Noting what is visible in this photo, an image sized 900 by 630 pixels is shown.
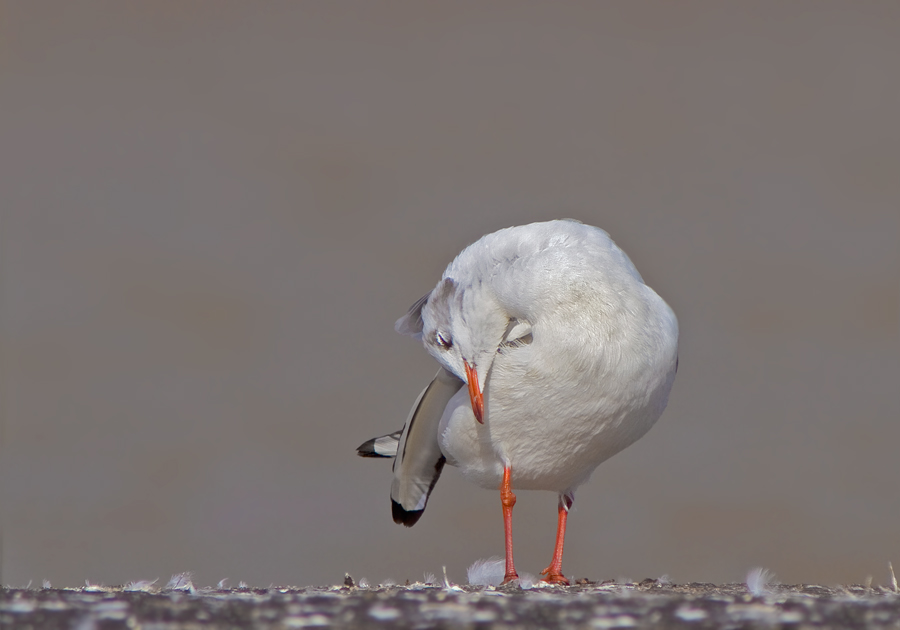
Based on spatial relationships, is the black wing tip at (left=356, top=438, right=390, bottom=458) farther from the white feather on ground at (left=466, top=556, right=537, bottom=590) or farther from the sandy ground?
the sandy ground

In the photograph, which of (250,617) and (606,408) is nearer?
(250,617)

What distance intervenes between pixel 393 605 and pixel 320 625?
29 cm

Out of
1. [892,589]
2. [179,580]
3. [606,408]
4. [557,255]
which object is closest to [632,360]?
[606,408]

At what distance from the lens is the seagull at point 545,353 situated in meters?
4.20

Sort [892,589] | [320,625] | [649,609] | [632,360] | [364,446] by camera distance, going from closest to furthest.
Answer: [320,625] < [649,609] < [892,589] < [632,360] < [364,446]

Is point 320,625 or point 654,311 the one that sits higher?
point 654,311

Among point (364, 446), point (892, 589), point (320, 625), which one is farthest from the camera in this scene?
point (364, 446)

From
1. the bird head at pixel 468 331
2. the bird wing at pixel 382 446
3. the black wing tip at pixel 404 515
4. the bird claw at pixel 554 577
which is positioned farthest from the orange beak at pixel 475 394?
the black wing tip at pixel 404 515

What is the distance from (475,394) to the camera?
14.4 ft

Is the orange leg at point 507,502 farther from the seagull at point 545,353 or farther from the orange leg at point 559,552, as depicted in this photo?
the orange leg at point 559,552

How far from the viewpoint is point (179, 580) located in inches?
147

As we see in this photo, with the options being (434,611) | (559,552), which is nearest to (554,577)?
(559,552)

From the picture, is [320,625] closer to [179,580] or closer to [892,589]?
[179,580]

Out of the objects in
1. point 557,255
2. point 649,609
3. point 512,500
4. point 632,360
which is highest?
point 557,255
